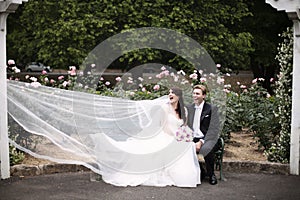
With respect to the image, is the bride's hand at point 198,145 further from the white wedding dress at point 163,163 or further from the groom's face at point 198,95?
the groom's face at point 198,95

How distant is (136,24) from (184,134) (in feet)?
30.0

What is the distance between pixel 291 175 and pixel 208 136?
1308mm

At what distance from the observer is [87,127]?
687 cm

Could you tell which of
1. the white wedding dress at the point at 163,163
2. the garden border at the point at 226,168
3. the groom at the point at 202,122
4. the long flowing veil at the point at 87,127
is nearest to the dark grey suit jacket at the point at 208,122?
the groom at the point at 202,122

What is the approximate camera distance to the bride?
6.32 metres

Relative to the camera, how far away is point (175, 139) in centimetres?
666

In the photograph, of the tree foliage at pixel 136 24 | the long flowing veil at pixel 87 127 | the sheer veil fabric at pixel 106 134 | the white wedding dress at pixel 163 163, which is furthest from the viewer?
the tree foliage at pixel 136 24

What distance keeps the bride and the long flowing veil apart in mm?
17

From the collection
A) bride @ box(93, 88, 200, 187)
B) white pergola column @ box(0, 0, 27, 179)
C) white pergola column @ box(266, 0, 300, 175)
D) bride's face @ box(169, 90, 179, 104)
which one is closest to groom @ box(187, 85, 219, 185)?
bride @ box(93, 88, 200, 187)

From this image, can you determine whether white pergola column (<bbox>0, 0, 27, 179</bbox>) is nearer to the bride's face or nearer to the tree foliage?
the bride's face

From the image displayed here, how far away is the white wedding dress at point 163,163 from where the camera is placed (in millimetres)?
6312

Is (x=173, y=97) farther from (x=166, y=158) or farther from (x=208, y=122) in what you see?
(x=166, y=158)

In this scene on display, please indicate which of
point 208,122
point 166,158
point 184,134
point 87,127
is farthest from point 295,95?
point 87,127

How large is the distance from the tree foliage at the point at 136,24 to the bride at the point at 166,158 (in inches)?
315
